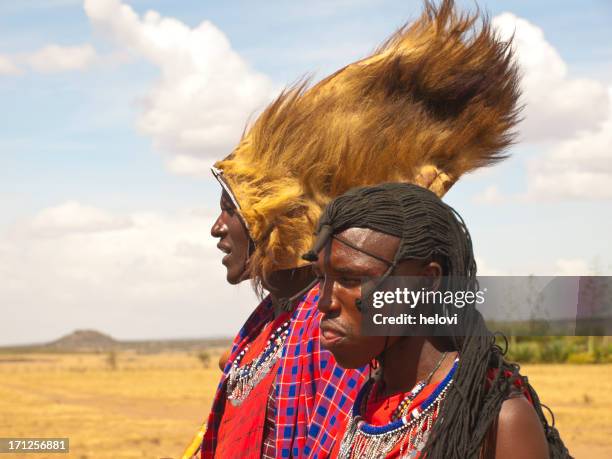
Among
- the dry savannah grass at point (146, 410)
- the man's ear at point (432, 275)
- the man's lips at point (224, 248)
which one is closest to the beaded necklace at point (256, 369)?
the man's lips at point (224, 248)

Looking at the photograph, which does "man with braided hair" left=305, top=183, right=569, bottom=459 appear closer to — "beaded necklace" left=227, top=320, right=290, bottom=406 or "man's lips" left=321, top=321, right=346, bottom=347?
"man's lips" left=321, top=321, right=346, bottom=347

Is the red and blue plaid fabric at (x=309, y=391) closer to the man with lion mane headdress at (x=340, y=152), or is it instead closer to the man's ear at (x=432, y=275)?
the man with lion mane headdress at (x=340, y=152)

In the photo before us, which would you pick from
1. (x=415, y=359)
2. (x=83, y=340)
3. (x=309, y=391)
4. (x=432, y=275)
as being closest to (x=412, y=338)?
(x=415, y=359)

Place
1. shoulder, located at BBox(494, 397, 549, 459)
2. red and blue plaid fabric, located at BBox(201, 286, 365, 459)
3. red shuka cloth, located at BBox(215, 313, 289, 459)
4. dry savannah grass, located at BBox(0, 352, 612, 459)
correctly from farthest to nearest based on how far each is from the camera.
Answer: dry savannah grass, located at BBox(0, 352, 612, 459)
red shuka cloth, located at BBox(215, 313, 289, 459)
red and blue plaid fabric, located at BBox(201, 286, 365, 459)
shoulder, located at BBox(494, 397, 549, 459)

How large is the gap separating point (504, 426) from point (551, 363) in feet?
100

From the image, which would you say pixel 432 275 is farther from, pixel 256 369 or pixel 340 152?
pixel 256 369

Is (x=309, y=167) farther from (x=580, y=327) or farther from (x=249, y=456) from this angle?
(x=580, y=327)

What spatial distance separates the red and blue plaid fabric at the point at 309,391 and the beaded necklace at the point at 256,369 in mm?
173

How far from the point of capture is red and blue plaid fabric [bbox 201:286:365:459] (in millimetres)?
3330

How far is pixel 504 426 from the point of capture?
2133 mm

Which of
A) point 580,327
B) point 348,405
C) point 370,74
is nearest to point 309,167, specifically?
point 370,74

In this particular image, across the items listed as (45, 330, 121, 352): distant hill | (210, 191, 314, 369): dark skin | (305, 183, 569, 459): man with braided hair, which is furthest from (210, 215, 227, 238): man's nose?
(45, 330, 121, 352): distant hill

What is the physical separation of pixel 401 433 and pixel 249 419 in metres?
1.69

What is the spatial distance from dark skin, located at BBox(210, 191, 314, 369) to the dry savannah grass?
30.1ft
